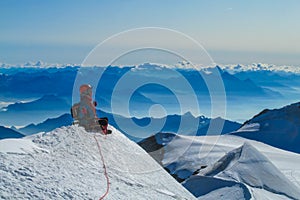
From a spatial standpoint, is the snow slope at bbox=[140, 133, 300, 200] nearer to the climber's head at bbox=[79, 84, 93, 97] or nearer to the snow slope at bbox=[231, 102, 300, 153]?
the climber's head at bbox=[79, 84, 93, 97]

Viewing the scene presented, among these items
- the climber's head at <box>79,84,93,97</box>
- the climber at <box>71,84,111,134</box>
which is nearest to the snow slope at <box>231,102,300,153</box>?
the climber at <box>71,84,111,134</box>

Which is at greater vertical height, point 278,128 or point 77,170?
point 77,170

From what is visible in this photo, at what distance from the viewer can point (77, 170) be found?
9.29 m

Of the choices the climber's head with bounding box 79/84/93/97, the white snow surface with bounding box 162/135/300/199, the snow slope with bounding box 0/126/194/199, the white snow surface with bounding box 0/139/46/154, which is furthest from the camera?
the white snow surface with bounding box 162/135/300/199

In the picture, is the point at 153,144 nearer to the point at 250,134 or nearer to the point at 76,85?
the point at 250,134

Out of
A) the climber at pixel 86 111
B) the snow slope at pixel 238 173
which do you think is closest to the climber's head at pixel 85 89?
the climber at pixel 86 111

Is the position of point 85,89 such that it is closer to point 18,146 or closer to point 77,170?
point 18,146

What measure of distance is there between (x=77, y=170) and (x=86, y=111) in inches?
113

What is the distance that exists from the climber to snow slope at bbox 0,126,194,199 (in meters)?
0.32

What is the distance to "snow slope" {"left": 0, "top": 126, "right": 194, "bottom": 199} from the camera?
8039 millimetres

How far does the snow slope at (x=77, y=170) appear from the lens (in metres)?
8.04

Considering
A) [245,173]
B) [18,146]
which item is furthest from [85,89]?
[245,173]

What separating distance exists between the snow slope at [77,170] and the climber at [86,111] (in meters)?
0.32

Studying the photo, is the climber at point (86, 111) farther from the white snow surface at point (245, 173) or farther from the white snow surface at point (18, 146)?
the white snow surface at point (245, 173)
